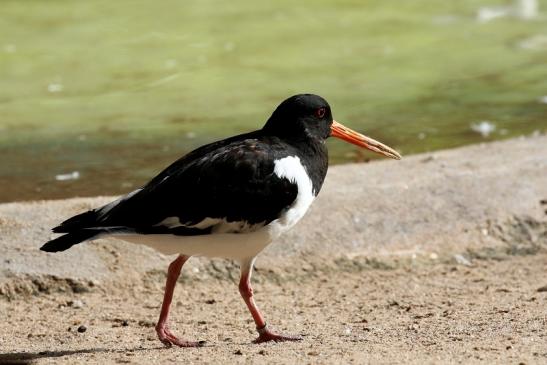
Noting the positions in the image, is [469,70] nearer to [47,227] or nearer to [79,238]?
[47,227]

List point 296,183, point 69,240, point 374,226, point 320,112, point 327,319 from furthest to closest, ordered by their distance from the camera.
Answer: point 374,226
point 327,319
point 320,112
point 296,183
point 69,240

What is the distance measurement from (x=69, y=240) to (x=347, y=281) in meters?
2.29

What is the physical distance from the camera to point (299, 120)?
248 inches

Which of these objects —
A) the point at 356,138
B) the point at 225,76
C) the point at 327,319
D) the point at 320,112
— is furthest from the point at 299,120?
the point at 225,76

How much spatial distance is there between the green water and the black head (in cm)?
292

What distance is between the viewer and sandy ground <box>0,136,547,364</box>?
584 cm

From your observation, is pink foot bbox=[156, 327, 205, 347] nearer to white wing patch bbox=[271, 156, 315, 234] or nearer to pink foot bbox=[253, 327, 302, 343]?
pink foot bbox=[253, 327, 302, 343]

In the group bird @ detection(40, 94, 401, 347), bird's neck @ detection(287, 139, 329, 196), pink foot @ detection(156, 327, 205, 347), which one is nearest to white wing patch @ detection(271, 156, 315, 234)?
bird @ detection(40, 94, 401, 347)

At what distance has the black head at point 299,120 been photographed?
6.30m

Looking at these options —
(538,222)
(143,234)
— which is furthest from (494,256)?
(143,234)

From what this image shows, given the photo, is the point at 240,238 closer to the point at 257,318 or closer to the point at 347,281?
the point at 257,318

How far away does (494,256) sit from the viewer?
773 cm

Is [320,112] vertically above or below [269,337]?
above

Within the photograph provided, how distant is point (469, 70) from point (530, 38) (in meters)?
1.76
